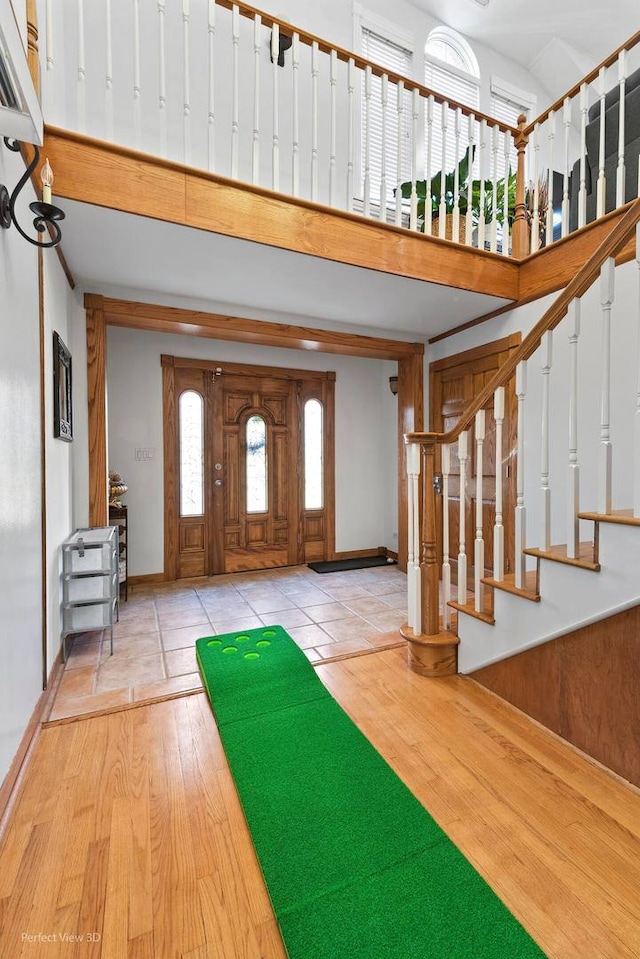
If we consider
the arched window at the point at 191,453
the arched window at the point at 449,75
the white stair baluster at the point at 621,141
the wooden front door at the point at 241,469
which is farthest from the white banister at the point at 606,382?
the arched window at the point at 449,75

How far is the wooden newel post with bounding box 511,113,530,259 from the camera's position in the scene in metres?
3.09

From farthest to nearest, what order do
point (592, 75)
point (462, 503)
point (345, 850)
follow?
point (592, 75) → point (462, 503) → point (345, 850)

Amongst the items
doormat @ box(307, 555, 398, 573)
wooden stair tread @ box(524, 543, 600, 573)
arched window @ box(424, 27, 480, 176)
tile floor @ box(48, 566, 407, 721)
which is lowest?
tile floor @ box(48, 566, 407, 721)

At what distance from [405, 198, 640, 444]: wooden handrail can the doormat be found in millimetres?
2558

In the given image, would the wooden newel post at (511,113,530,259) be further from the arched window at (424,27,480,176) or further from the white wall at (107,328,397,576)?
the white wall at (107,328,397,576)

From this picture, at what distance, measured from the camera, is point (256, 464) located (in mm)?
4602

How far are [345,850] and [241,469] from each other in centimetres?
357

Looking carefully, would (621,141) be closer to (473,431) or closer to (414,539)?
(473,431)

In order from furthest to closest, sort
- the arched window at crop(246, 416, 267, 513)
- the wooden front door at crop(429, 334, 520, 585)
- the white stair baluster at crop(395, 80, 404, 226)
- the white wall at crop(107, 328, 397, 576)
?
the arched window at crop(246, 416, 267, 513) → the white wall at crop(107, 328, 397, 576) → the wooden front door at crop(429, 334, 520, 585) → the white stair baluster at crop(395, 80, 404, 226)

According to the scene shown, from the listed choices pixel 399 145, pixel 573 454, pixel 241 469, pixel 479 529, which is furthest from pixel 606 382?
pixel 241 469

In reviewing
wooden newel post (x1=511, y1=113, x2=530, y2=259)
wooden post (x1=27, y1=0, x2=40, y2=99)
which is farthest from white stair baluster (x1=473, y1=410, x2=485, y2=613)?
wooden post (x1=27, y1=0, x2=40, y2=99)

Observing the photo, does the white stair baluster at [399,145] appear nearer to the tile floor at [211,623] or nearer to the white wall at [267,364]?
the white wall at [267,364]

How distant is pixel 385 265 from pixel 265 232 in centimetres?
78

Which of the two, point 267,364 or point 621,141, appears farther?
point 267,364
